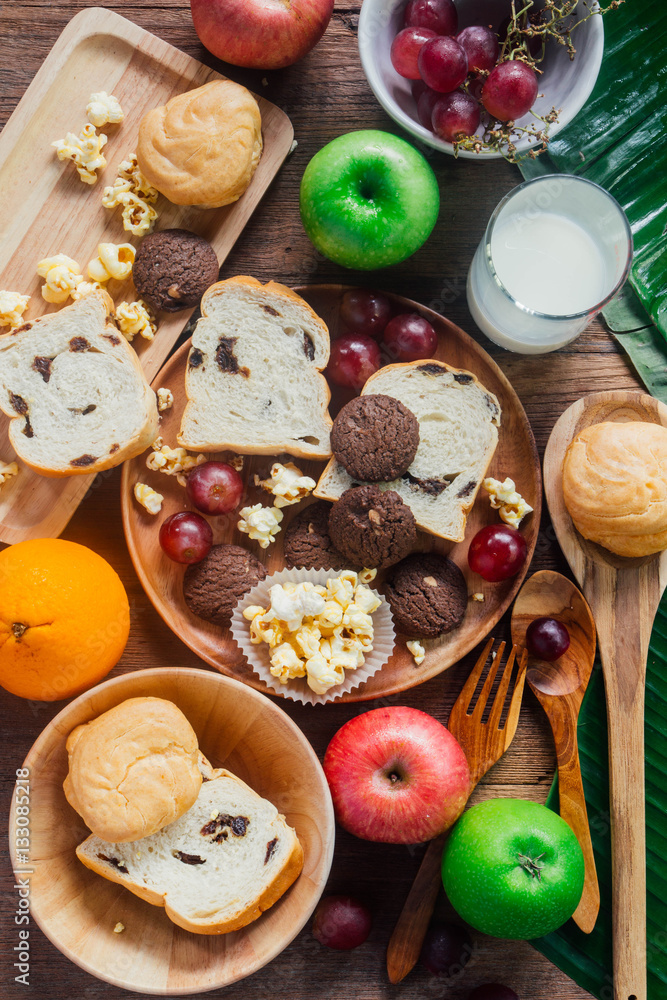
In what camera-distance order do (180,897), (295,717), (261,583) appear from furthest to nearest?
(295,717) → (261,583) → (180,897)

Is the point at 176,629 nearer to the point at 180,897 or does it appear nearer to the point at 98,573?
the point at 98,573

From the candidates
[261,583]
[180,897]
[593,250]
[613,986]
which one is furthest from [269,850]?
[593,250]

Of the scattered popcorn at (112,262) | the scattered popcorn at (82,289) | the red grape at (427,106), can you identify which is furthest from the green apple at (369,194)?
the scattered popcorn at (82,289)

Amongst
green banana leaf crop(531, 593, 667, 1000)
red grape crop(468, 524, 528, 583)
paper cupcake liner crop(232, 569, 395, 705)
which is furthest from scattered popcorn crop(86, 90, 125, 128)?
green banana leaf crop(531, 593, 667, 1000)

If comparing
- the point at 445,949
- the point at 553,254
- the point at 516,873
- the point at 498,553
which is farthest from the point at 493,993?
the point at 553,254

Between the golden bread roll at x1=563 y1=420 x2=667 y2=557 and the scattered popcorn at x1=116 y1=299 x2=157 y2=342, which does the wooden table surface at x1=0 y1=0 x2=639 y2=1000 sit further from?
the scattered popcorn at x1=116 y1=299 x2=157 y2=342

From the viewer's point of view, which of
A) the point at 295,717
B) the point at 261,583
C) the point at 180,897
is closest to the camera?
the point at 180,897

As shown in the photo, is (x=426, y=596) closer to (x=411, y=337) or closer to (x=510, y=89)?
(x=411, y=337)
